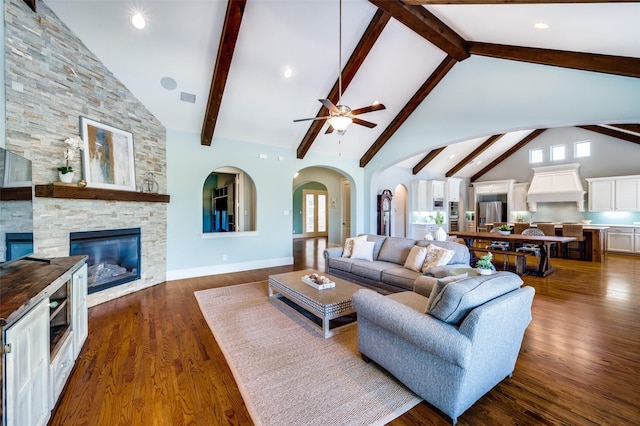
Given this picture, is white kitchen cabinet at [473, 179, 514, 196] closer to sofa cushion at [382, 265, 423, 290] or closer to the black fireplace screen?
sofa cushion at [382, 265, 423, 290]

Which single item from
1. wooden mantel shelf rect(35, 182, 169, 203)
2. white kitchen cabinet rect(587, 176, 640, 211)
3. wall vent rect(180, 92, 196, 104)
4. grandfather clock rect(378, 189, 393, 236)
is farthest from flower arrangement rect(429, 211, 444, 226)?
wooden mantel shelf rect(35, 182, 169, 203)

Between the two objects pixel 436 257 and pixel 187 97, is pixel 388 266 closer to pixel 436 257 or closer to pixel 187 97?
pixel 436 257

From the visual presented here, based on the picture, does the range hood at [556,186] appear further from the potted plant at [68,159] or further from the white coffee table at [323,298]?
the potted plant at [68,159]

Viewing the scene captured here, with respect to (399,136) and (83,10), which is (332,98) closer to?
(399,136)

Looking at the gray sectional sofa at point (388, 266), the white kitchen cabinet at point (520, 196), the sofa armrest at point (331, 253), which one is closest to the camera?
the gray sectional sofa at point (388, 266)

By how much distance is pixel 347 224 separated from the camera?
10258 millimetres

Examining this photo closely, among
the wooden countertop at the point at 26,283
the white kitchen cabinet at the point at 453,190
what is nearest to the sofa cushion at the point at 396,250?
the wooden countertop at the point at 26,283

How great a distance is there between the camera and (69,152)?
3307 mm

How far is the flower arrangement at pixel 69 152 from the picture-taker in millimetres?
3252

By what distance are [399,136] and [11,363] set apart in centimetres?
699

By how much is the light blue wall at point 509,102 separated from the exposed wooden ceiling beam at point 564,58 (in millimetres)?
262

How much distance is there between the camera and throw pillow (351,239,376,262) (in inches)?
181

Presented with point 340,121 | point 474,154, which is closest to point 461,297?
point 340,121

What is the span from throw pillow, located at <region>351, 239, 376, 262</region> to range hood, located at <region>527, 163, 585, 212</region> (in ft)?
27.0
